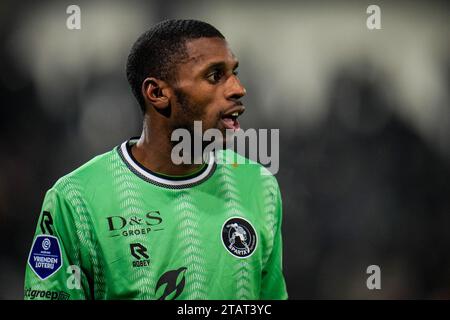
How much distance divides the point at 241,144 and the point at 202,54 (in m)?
2.04

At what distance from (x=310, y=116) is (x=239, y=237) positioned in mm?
2518

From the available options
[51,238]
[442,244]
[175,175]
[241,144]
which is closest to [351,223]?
[442,244]

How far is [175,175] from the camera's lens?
7.86 feet

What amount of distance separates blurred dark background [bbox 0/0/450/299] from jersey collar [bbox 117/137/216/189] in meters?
2.08

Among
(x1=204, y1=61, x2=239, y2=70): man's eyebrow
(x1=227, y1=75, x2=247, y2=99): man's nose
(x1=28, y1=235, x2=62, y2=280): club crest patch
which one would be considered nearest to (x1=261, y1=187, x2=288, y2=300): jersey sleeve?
(x1=227, y1=75, x2=247, y2=99): man's nose

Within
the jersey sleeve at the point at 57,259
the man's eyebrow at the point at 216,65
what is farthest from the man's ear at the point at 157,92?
the jersey sleeve at the point at 57,259

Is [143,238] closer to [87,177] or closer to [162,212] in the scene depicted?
[162,212]

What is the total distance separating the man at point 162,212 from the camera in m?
2.25

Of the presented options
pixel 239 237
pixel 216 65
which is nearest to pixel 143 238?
pixel 239 237

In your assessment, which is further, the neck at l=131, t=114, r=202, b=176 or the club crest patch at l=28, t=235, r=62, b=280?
the neck at l=131, t=114, r=202, b=176

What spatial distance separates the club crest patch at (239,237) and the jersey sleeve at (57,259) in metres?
0.51

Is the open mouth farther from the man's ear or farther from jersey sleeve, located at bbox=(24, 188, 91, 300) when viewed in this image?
jersey sleeve, located at bbox=(24, 188, 91, 300)

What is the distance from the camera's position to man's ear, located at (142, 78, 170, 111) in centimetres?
237
